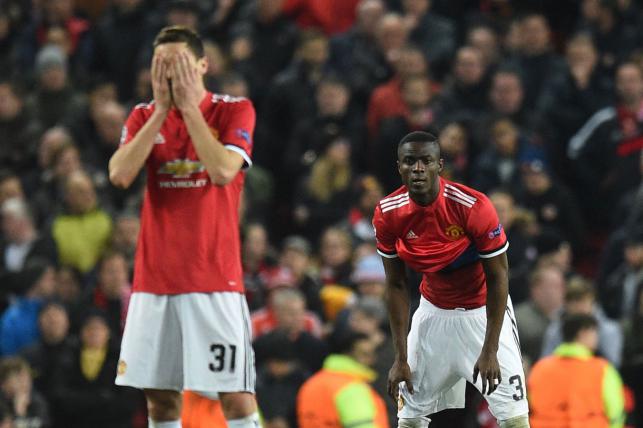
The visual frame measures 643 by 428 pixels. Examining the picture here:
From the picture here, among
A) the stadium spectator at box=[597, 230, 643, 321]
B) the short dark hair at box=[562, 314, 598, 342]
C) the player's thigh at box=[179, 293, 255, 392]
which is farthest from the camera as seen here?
the stadium spectator at box=[597, 230, 643, 321]

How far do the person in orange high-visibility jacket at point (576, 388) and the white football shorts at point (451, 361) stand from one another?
2890 mm

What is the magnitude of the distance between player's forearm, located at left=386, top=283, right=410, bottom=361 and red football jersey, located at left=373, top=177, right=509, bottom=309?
16 cm

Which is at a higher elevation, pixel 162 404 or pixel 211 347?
pixel 211 347

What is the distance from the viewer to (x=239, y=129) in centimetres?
715

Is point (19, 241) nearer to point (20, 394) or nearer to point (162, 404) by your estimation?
point (20, 394)

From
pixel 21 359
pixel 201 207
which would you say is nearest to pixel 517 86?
pixel 21 359

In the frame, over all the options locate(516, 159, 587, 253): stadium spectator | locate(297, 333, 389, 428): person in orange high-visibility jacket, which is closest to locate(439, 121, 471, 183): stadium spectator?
locate(516, 159, 587, 253): stadium spectator

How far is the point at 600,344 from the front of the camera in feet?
39.1

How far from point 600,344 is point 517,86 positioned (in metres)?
3.26

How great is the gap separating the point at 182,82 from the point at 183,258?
87 centimetres

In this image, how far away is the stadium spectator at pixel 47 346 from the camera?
12.2 m

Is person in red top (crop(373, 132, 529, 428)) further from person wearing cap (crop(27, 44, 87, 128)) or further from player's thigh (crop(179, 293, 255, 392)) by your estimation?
person wearing cap (crop(27, 44, 87, 128))

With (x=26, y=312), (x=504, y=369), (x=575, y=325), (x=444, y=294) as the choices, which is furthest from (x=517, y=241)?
(x=504, y=369)

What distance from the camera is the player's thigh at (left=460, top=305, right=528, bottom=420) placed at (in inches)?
272
